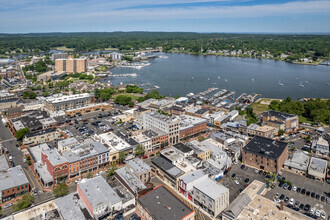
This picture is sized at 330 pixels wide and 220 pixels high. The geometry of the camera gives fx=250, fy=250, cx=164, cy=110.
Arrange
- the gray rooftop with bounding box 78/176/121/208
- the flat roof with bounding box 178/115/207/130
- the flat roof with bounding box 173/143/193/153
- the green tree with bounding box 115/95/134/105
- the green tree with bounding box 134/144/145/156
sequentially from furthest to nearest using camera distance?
the green tree with bounding box 115/95/134/105 → the flat roof with bounding box 178/115/207/130 → the green tree with bounding box 134/144/145/156 → the flat roof with bounding box 173/143/193/153 → the gray rooftop with bounding box 78/176/121/208

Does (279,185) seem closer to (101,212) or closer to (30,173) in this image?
(101,212)

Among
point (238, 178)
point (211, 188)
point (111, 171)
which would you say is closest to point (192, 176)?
point (211, 188)

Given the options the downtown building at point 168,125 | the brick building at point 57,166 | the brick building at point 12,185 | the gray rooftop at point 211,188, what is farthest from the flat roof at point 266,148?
the brick building at point 12,185

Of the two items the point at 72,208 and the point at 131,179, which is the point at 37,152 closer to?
the point at 72,208

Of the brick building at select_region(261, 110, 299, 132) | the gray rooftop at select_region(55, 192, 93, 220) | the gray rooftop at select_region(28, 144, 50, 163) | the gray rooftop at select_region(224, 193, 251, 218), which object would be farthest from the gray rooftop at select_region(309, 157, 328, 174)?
the gray rooftop at select_region(28, 144, 50, 163)

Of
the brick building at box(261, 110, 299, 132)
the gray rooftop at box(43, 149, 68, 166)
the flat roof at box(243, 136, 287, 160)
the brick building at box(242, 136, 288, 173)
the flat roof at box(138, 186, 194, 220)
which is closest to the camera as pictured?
the flat roof at box(138, 186, 194, 220)

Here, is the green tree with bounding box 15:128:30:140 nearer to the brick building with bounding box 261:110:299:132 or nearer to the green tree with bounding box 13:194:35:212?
the green tree with bounding box 13:194:35:212

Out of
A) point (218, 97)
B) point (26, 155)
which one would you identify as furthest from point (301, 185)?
point (218, 97)
